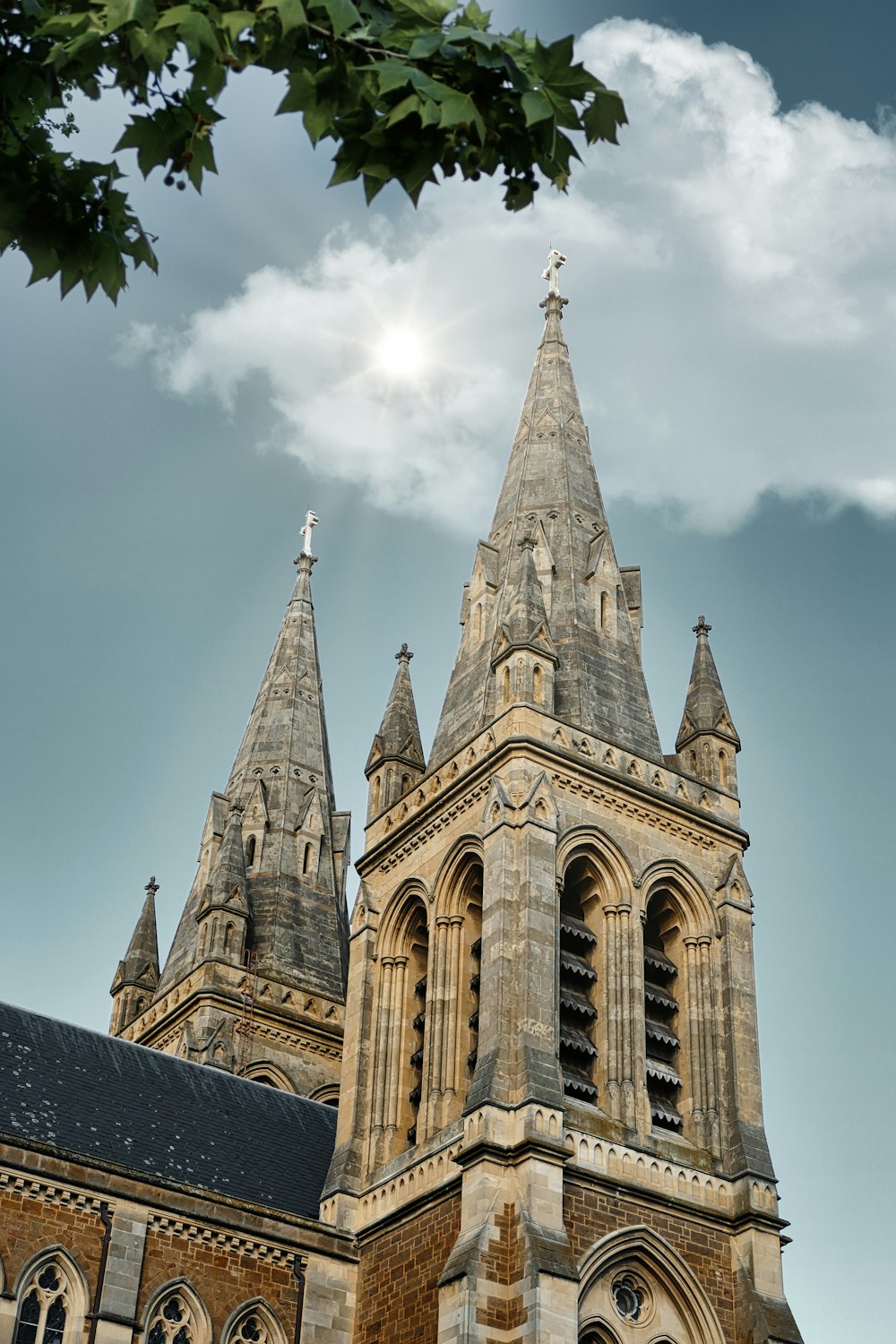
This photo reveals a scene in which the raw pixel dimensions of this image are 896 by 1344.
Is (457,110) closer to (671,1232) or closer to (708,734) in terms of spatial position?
(671,1232)

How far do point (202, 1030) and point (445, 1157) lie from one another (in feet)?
44.0

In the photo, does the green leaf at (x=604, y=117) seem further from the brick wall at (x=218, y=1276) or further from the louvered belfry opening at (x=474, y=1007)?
the louvered belfry opening at (x=474, y=1007)

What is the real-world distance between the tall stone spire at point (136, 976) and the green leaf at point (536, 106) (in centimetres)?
3622

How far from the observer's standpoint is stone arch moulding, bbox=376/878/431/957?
28.5m

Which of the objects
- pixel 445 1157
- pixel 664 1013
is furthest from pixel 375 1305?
pixel 664 1013

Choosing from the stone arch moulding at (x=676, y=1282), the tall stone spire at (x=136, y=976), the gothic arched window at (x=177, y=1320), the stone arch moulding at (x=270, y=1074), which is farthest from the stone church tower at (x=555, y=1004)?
the tall stone spire at (x=136, y=976)

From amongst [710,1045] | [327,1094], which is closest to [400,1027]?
[710,1045]

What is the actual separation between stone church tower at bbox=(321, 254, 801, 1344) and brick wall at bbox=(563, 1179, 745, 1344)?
4 centimetres

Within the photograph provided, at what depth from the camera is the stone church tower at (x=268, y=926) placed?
3694 cm

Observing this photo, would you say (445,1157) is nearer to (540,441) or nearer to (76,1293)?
(76,1293)

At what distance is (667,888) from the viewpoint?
1085 inches

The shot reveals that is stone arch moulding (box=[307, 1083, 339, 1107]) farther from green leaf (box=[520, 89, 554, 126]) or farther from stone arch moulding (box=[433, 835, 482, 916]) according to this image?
green leaf (box=[520, 89, 554, 126])

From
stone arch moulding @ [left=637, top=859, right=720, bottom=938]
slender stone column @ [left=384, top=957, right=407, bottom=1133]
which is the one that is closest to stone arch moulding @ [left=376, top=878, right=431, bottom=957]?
slender stone column @ [left=384, top=957, right=407, bottom=1133]

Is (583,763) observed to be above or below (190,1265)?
above
